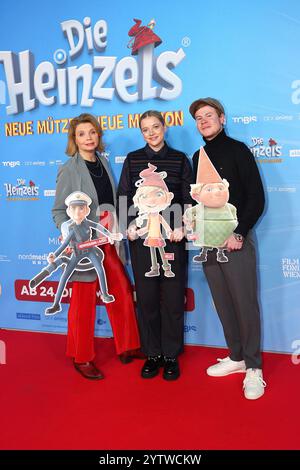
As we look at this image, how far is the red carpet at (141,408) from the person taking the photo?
1.98 meters

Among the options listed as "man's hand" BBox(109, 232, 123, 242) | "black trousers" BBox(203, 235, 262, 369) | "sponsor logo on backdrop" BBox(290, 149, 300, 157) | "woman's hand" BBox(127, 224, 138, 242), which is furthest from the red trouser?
"sponsor logo on backdrop" BBox(290, 149, 300, 157)

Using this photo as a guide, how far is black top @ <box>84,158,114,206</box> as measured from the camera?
264 centimetres

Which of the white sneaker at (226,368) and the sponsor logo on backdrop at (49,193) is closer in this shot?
the white sneaker at (226,368)

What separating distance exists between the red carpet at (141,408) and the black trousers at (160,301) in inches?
8.3

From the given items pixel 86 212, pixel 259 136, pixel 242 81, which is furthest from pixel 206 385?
pixel 242 81

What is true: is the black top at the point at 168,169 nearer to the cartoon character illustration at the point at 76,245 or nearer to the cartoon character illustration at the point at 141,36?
the cartoon character illustration at the point at 76,245

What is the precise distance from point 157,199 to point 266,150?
30.5 inches

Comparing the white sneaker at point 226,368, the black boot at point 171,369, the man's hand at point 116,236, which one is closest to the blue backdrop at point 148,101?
the white sneaker at point 226,368

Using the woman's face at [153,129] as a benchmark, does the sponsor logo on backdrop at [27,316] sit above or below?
below

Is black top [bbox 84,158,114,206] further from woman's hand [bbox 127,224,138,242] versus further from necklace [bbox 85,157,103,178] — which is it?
woman's hand [bbox 127,224,138,242]

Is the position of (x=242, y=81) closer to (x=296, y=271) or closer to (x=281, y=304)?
(x=296, y=271)

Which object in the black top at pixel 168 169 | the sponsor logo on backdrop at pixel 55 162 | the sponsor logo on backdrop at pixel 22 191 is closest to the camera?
the black top at pixel 168 169

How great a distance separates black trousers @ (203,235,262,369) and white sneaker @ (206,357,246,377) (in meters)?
0.13
